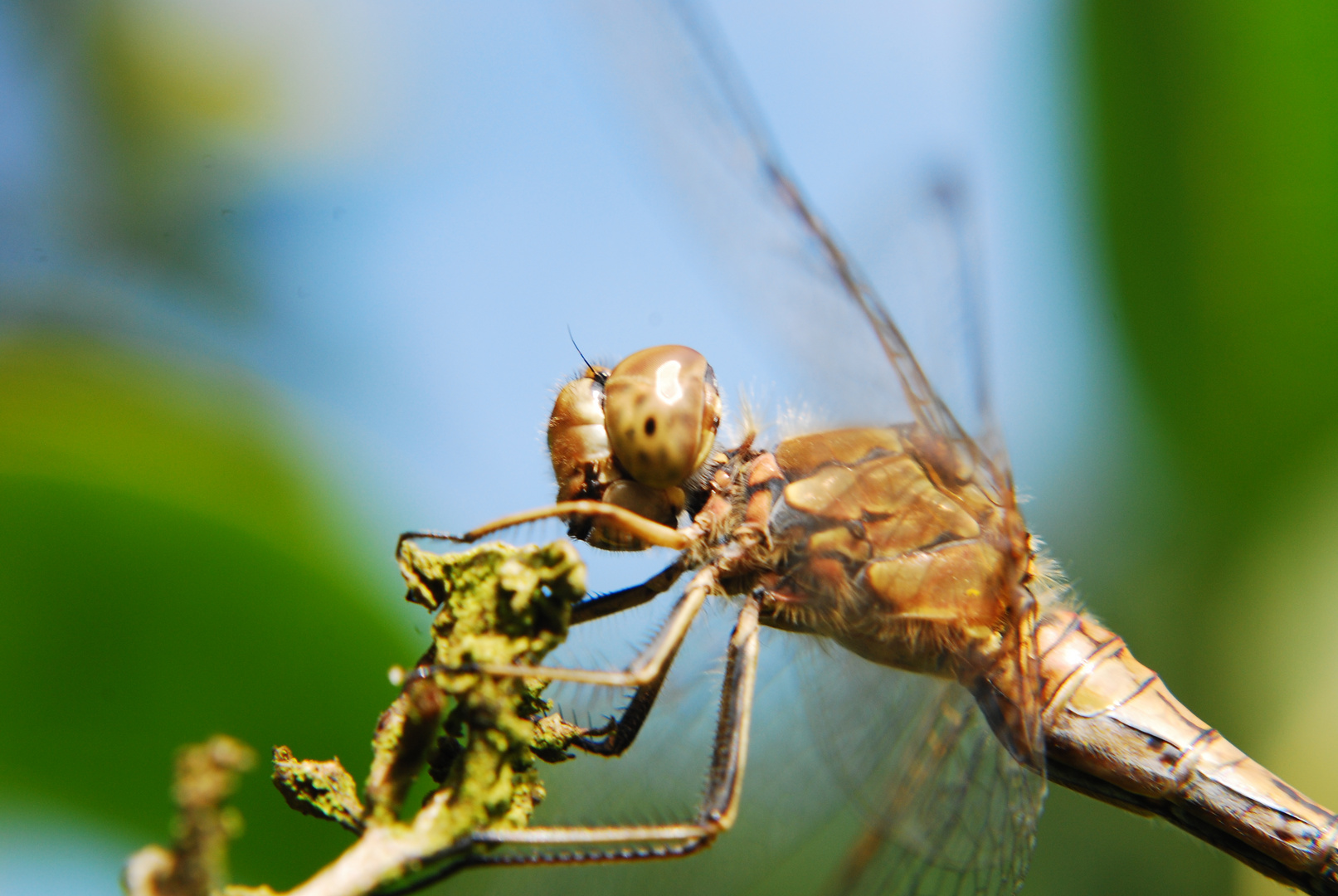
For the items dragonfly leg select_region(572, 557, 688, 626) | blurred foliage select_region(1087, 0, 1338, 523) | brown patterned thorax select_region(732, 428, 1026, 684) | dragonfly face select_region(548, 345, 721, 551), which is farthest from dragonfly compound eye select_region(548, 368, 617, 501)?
blurred foliage select_region(1087, 0, 1338, 523)

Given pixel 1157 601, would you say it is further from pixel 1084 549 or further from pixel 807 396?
pixel 807 396

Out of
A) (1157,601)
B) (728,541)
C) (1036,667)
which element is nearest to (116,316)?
(728,541)

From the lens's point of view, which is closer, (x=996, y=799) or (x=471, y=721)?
(x=471, y=721)

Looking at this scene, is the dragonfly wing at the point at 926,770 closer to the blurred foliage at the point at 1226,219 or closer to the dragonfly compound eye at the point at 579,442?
the dragonfly compound eye at the point at 579,442

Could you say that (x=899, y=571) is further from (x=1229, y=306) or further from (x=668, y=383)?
(x=1229, y=306)

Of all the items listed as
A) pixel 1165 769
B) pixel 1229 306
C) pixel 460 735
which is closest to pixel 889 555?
pixel 1165 769

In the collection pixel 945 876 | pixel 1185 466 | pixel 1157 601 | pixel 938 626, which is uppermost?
pixel 1185 466

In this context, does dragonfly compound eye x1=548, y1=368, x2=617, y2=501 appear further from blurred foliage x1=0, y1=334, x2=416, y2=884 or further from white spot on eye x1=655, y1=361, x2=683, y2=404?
blurred foliage x1=0, y1=334, x2=416, y2=884
